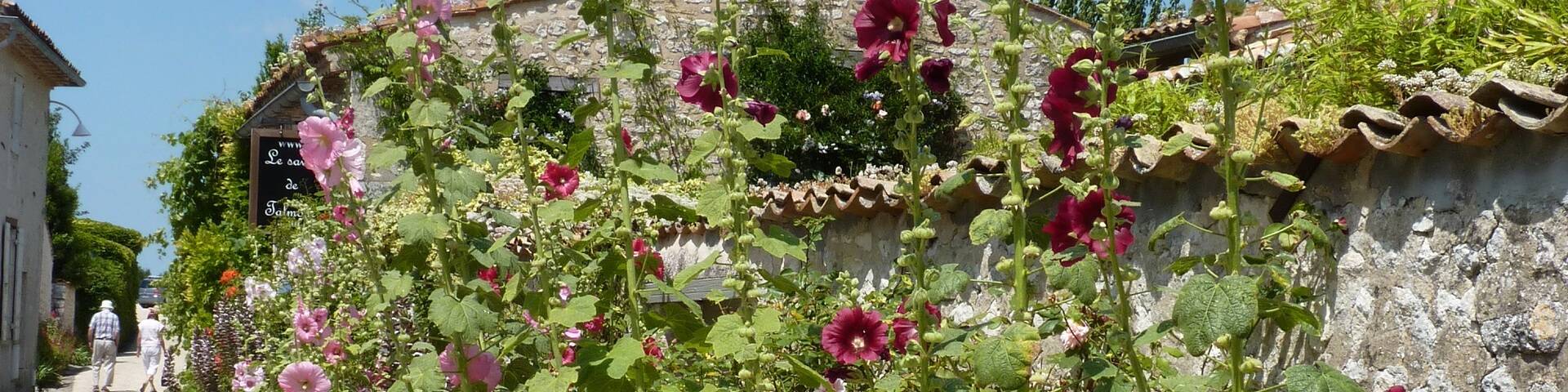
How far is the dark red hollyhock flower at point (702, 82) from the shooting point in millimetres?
2488

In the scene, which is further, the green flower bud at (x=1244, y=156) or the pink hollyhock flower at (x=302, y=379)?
the pink hollyhock flower at (x=302, y=379)

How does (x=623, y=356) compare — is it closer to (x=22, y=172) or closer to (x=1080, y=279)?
(x=1080, y=279)

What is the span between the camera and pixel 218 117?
1206cm

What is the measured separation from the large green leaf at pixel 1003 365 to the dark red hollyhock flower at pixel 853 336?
0.55m

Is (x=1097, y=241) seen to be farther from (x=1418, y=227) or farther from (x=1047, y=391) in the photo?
(x=1047, y=391)

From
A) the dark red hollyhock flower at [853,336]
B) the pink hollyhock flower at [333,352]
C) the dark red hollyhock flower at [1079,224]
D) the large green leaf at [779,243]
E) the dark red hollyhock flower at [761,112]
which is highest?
the dark red hollyhock flower at [761,112]

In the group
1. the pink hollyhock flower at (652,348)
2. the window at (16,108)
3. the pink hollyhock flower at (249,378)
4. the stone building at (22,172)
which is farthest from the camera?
the window at (16,108)

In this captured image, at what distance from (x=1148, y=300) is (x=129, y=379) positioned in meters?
16.6

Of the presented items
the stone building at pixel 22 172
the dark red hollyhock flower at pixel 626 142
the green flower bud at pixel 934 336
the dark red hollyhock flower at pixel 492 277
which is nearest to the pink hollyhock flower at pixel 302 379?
the dark red hollyhock flower at pixel 492 277

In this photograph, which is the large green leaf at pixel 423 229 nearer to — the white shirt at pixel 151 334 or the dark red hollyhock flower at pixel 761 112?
the dark red hollyhock flower at pixel 761 112

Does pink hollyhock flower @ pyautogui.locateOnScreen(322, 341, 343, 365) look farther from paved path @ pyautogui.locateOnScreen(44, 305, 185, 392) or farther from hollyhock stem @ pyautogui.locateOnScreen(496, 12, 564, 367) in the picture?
paved path @ pyautogui.locateOnScreen(44, 305, 185, 392)

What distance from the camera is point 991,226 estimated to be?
2.14 meters

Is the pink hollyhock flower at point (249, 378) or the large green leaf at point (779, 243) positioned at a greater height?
the large green leaf at point (779, 243)

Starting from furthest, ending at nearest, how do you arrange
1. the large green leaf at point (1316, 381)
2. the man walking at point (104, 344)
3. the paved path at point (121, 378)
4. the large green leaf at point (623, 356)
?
the paved path at point (121, 378), the man walking at point (104, 344), the large green leaf at point (623, 356), the large green leaf at point (1316, 381)
